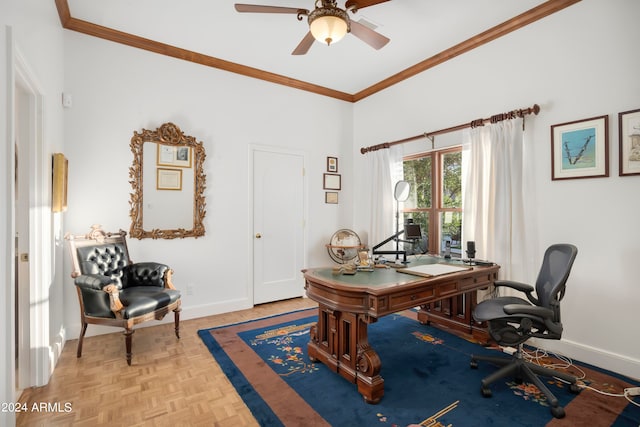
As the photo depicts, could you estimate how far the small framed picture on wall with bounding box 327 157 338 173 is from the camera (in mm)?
4852

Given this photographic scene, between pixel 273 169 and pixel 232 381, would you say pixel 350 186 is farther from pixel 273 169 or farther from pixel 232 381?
pixel 232 381

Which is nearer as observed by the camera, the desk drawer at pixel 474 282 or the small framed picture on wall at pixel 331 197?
the desk drawer at pixel 474 282

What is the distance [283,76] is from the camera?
4.32 m

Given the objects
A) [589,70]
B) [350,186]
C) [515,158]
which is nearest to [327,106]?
[350,186]

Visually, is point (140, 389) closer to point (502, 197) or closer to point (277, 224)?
point (277, 224)

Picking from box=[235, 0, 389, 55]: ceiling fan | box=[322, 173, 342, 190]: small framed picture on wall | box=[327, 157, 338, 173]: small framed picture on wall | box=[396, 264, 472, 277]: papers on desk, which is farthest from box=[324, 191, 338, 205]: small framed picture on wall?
box=[235, 0, 389, 55]: ceiling fan

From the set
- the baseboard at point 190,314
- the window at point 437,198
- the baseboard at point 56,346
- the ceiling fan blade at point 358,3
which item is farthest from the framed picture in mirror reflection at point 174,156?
the window at point 437,198

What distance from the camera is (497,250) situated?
3.04 m

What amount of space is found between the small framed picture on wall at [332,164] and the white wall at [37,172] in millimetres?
3180

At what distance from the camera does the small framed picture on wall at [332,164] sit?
4852 millimetres

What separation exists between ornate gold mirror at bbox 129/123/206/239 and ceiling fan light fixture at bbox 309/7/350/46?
2.09 metres

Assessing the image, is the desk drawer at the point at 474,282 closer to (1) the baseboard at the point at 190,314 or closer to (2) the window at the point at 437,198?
(2) the window at the point at 437,198

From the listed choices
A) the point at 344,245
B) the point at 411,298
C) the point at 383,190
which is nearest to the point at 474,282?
the point at 411,298

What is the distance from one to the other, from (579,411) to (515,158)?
6.55ft
